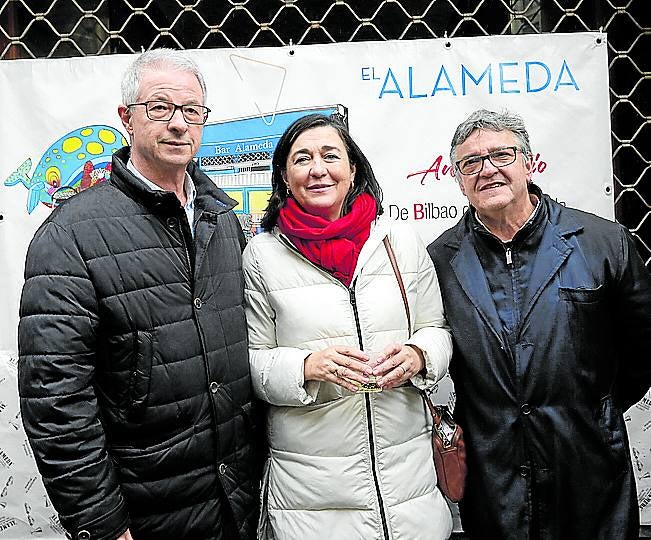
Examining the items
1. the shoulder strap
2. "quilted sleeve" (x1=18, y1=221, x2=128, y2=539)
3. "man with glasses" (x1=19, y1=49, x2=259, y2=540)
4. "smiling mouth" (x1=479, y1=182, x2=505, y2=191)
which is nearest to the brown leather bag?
the shoulder strap

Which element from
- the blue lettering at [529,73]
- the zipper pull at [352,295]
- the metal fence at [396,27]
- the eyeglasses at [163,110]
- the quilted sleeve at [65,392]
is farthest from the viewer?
the metal fence at [396,27]

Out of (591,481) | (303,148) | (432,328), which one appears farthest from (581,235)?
(303,148)

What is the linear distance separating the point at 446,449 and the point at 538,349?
29cm

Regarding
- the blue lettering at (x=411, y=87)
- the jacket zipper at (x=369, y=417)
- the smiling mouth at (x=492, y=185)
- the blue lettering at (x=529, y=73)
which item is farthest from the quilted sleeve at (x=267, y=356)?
the blue lettering at (x=529, y=73)

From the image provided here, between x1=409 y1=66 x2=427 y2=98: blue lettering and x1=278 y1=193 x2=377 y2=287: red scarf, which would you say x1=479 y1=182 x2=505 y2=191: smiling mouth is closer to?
x1=278 y1=193 x2=377 y2=287: red scarf

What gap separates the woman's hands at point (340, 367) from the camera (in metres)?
1.35

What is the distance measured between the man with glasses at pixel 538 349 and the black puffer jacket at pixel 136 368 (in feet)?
1.65

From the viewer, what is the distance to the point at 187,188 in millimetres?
1488

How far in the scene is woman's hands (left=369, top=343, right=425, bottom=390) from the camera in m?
1.37

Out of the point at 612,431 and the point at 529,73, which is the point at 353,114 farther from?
the point at 612,431

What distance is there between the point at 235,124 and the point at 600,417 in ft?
3.99

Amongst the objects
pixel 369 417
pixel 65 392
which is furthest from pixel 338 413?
pixel 65 392

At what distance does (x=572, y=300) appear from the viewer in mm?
1482

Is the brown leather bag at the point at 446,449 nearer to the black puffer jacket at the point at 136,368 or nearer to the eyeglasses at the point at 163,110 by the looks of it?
the black puffer jacket at the point at 136,368
